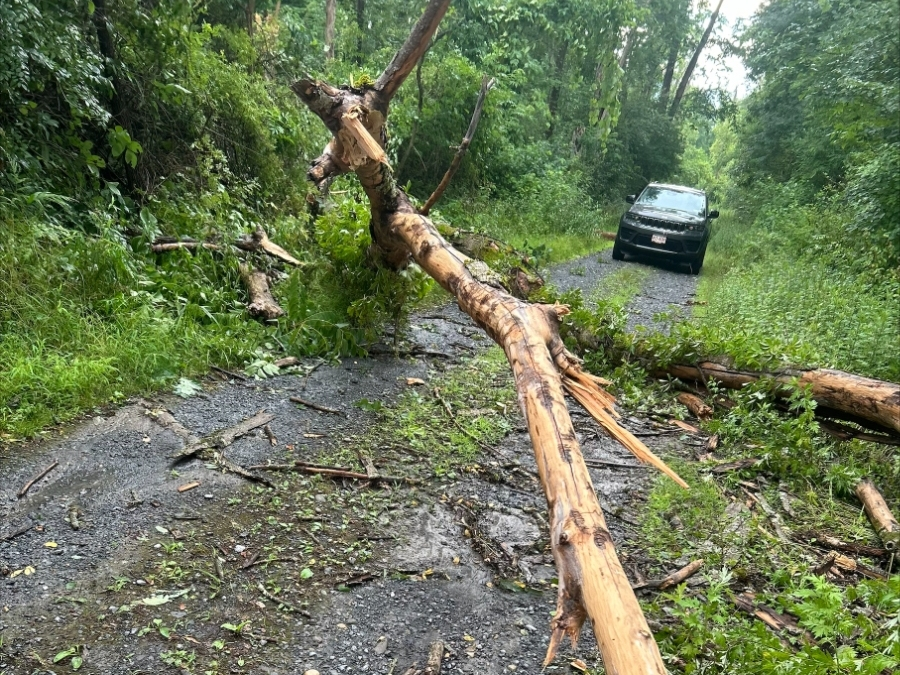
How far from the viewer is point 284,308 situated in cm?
591

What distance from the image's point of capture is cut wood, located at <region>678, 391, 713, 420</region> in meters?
5.01

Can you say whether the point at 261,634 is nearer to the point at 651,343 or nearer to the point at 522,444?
the point at 522,444

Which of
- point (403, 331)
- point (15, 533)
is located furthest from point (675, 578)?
point (403, 331)

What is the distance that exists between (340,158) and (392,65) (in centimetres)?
120

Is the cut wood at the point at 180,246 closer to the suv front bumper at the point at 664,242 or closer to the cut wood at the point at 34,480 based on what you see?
the cut wood at the point at 34,480

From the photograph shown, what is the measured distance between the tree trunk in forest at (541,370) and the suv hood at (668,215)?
25.1 ft

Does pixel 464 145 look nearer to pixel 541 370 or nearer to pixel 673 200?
pixel 541 370

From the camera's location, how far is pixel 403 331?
20.8 feet

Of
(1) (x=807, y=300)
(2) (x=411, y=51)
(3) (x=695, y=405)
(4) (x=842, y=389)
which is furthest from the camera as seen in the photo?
(1) (x=807, y=300)

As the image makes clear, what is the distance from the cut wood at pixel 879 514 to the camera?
3.48m

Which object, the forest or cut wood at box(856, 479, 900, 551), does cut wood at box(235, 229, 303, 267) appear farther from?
cut wood at box(856, 479, 900, 551)

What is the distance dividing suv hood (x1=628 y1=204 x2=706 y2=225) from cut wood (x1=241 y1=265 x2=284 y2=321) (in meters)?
8.61

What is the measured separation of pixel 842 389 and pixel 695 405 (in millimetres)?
1212

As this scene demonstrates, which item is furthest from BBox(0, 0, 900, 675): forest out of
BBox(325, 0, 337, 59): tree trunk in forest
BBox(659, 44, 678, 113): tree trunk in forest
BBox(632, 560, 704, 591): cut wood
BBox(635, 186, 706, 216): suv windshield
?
BBox(659, 44, 678, 113): tree trunk in forest
